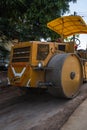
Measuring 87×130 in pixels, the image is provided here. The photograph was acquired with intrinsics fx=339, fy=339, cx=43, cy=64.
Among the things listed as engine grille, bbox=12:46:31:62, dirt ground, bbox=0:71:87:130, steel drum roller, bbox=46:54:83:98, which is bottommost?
dirt ground, bbox=0:71:87:130

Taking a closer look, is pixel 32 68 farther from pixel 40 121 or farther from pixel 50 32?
pixel 50 32

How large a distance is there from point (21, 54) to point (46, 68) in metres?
1.15

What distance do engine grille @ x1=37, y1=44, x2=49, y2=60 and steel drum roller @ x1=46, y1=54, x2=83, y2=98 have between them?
0.92 ft

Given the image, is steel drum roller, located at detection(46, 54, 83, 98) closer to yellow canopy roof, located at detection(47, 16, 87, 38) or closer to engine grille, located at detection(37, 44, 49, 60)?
engine grille, located at detection(37, 44, 49, 60)

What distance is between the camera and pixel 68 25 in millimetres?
13188

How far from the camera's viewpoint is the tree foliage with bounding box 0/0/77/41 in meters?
14.7

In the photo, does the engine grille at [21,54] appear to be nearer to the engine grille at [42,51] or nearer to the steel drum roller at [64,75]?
the engine grille at [42,51]

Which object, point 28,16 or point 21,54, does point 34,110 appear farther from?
point 28,16

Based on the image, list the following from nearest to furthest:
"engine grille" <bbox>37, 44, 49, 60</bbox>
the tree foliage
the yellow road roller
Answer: the yellow road roller
"engine grille" <bbox>37, 44, 49, 60</bbox>
the tree foliage

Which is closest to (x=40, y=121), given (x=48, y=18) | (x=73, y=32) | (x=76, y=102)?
(x=76, y=102)

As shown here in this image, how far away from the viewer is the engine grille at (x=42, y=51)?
10.8 meters

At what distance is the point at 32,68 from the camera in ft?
34.3

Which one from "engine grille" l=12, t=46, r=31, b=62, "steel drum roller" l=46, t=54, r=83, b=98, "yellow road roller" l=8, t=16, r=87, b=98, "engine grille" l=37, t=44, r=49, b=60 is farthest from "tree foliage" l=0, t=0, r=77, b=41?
"steel drum roller" l=46, t=54, r=83, b=98

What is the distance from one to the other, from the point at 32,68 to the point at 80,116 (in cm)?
243
